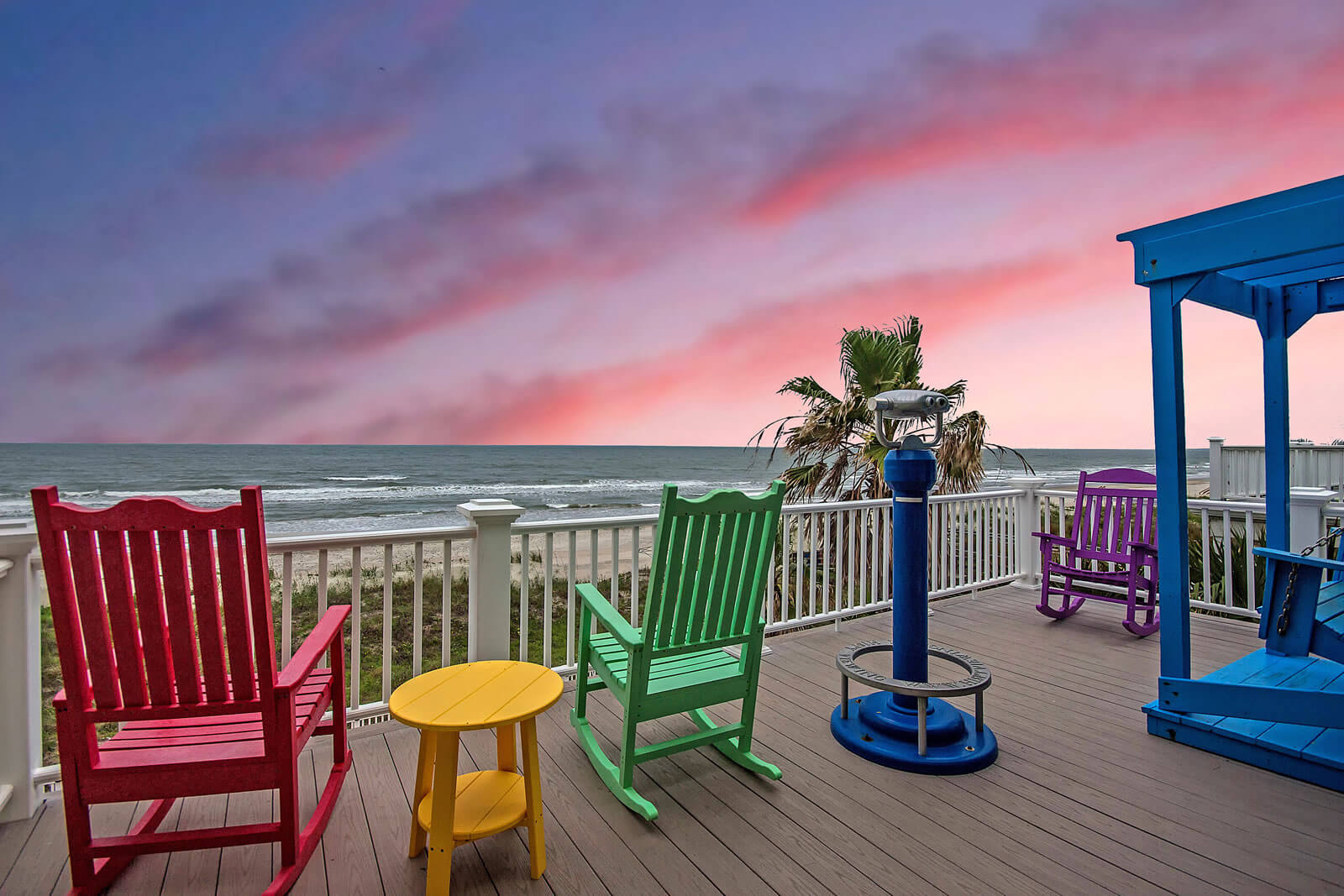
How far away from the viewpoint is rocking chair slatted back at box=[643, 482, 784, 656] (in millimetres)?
1854

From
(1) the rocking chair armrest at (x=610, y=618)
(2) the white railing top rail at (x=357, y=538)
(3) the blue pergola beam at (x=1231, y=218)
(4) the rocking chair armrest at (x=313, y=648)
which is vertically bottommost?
(1) the rocking chair armrest at (x=610, y=618)

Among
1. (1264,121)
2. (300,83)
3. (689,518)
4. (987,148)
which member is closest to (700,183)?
(987,148)

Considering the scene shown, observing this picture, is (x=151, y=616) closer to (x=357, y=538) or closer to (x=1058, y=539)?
(x=357, y=538)

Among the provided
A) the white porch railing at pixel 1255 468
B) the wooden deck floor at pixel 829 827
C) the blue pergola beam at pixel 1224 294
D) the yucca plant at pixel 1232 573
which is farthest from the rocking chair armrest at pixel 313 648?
the white porch railing at pixel 1255 468

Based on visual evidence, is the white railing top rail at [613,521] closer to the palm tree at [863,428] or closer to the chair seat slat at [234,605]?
the chair seat slat at [234,605]

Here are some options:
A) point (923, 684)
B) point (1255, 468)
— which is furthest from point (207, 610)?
point (1255, 468)

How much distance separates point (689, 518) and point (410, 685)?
3.09ft

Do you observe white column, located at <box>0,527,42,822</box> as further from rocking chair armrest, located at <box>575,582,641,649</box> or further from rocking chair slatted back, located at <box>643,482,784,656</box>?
rocking chair slatted back, located at <box>643,482,784,656</box>

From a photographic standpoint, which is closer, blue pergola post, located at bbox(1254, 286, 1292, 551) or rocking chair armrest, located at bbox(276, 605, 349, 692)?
rocking chair armrest, located at bbox(276, 605, 349, 692)

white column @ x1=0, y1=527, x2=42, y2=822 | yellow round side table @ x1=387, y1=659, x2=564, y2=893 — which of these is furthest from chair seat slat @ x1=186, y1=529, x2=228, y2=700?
white column @ x1=0, y1=527, x2=42, y2=822

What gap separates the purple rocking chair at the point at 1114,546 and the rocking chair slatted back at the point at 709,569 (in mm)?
2946

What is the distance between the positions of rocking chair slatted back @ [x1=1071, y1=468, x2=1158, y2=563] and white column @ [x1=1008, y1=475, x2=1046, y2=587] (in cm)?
56

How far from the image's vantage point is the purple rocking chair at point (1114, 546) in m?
3.73

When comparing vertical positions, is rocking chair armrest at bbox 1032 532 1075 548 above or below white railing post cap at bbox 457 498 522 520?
below
